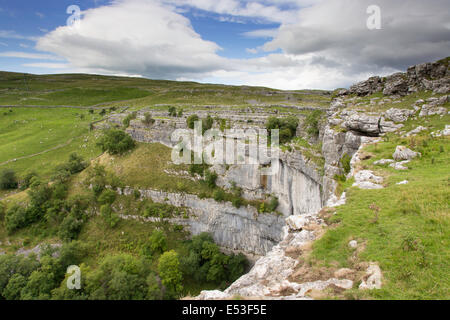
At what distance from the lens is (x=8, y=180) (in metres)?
49.4

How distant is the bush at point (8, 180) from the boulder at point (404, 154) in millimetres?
73808

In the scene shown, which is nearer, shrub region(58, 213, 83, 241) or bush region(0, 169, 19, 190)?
shrub region(58, 213, 83, 241)

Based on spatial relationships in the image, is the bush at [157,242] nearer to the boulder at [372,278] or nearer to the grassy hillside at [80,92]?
the boulder at [372,278]

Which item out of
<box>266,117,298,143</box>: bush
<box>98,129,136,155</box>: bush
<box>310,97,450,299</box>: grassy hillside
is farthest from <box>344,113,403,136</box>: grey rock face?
<box>98,129,136,155</box>: bush

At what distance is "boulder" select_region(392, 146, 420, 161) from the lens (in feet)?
43.9

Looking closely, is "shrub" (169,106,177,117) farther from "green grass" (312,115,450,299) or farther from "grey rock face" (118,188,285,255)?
"green grass" (312,115,450,299)

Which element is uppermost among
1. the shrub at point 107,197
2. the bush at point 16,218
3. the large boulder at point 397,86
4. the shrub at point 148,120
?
the large boulder at point 397,86

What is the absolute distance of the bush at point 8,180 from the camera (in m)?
48.8

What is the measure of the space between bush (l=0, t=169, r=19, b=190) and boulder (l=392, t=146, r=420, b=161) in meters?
73.8

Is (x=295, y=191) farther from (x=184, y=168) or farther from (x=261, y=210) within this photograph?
(x=184, y=168)

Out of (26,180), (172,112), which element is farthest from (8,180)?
(172,112)

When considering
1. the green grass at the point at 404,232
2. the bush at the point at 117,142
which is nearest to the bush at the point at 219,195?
the green grass at the point at 404,232

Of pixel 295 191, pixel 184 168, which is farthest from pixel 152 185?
pixel 295 191
